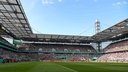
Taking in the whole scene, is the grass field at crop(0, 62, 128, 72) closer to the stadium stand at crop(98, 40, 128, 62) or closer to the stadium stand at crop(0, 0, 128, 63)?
the stadium stand at crop(98, 40, 128, 62)

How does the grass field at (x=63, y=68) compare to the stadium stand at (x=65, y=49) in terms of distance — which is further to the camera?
the stadium stand at (x=65, y=49)

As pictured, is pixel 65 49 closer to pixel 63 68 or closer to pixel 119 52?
pixel 119 52

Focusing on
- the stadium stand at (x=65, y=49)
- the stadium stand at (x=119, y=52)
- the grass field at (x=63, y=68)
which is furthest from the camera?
the stadium stand at (x=65, y=49)

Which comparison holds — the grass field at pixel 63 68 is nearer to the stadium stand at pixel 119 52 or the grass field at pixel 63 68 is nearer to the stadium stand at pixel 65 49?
the stadium stand at pixel 119 52

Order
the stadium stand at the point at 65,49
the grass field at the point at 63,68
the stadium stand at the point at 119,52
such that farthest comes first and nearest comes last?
the stadium stand at the point at 65,49
the stadium stand at the point at 119,52
the grass field at the point at 63,68

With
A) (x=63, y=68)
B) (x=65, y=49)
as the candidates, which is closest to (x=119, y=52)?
(x=65, y=49)

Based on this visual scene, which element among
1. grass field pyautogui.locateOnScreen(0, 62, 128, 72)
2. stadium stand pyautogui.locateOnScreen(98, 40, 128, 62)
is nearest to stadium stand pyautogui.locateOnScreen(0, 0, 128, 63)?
stadium stand pyautogui.locateOnScreen(98, 40, 128, 62)

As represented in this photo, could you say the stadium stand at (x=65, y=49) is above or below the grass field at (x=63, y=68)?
above

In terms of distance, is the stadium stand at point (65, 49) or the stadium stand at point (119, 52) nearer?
the stadium stand at point (119, 52)

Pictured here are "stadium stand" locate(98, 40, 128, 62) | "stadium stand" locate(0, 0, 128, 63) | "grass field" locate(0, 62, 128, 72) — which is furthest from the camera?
"stadium stand" locate(0, 0, 128, 63)

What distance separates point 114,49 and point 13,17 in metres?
49.5

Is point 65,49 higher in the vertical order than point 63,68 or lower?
higher

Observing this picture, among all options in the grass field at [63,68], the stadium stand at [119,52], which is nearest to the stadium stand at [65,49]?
the stadium stand at [119,52]

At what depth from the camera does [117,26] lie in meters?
54.0
